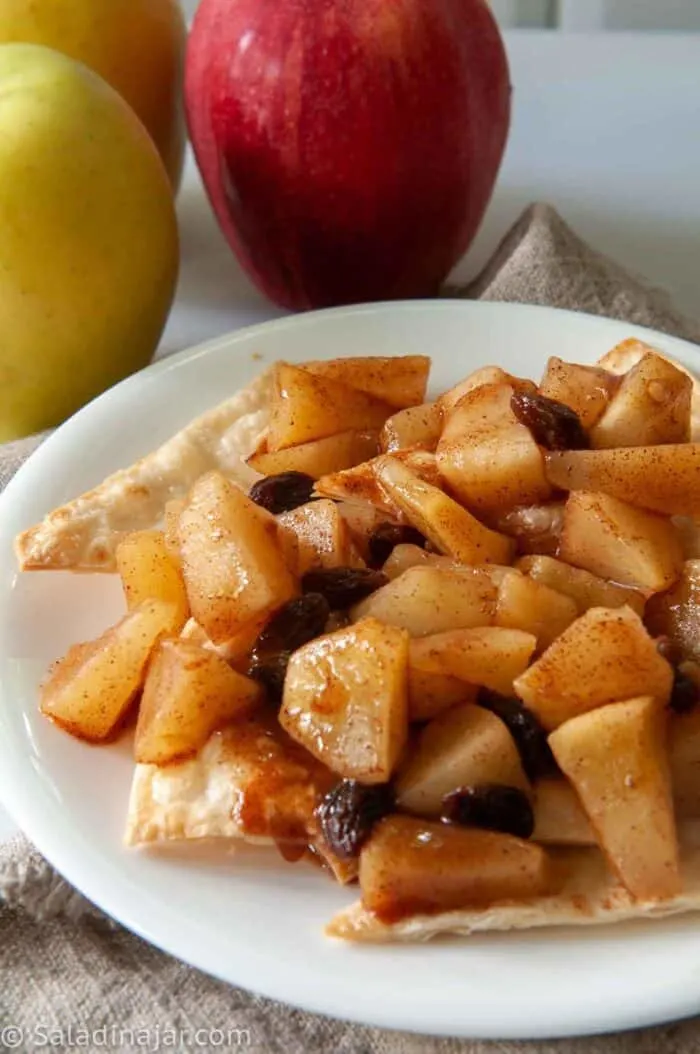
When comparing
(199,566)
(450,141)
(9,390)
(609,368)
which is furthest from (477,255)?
(199,566)

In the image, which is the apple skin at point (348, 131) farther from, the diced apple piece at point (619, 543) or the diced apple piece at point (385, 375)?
the diced apple piece at point (619, 543)

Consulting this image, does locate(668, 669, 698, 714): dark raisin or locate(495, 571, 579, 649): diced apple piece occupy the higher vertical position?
locate(495, 571, 579, 649): diced apple piece

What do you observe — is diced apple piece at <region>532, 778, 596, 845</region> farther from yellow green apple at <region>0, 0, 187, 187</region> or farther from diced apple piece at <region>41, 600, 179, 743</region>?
yellow green apple at <region>0, 0, 187, 187</region>

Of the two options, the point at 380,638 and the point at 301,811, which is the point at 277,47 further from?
the point at 301,811

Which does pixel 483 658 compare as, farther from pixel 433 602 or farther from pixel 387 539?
pixel 387 539

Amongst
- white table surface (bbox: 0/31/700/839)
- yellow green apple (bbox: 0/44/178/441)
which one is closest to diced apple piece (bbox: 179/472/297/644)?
yellow green apple (bbox: 0/44/178/441)

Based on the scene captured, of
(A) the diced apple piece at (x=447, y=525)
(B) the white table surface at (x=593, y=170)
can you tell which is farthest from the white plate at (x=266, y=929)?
(B) the white table surface at (x=593, y=170)
